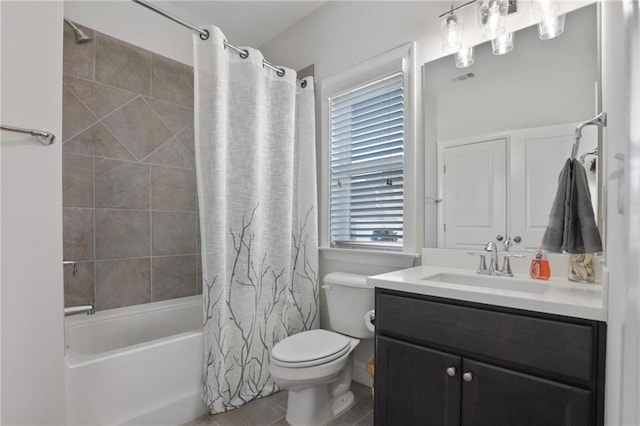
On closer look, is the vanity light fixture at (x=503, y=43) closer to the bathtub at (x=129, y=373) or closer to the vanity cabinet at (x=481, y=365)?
the vanity cabinet at (x=481, y=365)

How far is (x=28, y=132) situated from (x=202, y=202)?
2.44ft

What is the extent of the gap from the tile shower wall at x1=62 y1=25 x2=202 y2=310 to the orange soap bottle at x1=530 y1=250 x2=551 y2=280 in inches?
87.5

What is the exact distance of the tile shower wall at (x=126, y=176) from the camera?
1932 millimetres

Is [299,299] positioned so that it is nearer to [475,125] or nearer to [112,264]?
[112,264]

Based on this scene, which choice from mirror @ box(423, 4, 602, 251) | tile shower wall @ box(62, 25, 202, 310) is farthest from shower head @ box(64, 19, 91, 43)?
mirror @ box(423, 4, 602, 251)

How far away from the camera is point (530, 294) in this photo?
1097mm

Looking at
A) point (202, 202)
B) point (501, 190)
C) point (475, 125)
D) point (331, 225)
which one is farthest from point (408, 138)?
point (202, 202)

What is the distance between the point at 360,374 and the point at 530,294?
4.43 feet

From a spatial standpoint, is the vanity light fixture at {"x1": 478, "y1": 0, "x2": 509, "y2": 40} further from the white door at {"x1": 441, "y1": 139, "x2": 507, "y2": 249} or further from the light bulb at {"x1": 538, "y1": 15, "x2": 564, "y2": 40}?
the white door at {"x1": 441, "y1": 139, "x2": 507, "y2": 249}

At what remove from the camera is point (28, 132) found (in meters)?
1.12

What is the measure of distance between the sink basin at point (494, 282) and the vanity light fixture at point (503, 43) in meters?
1.06

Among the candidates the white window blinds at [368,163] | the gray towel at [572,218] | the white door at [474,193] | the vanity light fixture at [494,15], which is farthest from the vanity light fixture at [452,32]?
the gray towel at [572,218]

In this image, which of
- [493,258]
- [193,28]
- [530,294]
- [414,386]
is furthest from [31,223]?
[493,258]

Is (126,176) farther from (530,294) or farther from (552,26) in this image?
(552,26)
